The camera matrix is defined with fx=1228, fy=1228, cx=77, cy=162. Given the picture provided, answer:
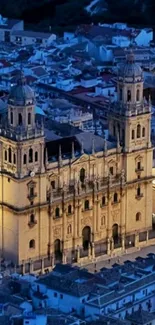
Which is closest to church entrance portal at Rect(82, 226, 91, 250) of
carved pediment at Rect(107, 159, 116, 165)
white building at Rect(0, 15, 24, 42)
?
carved pediment at Rect(107, 159, 116, 165)

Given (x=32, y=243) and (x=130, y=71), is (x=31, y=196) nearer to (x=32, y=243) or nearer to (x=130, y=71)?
(x=32, y=243)

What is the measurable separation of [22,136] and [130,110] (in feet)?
30.5

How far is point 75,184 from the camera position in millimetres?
82312

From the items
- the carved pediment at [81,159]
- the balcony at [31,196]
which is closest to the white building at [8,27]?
the carved pediment at [81,159]

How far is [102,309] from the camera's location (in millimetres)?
67312

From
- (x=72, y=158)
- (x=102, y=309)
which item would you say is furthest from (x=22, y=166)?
(x=102, y=309)

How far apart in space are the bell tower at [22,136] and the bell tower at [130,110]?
24.4 feet

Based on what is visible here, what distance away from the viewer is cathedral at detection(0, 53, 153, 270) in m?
79.6

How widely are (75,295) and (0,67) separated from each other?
63.6 metres

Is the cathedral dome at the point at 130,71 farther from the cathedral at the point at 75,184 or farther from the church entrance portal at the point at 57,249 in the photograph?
the church entrance portal at the point at 57,249

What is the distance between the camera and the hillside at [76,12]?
169m

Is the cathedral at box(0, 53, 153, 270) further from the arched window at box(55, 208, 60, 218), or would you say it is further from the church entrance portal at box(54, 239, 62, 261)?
the arched window at box(55, 208, 60, 218)

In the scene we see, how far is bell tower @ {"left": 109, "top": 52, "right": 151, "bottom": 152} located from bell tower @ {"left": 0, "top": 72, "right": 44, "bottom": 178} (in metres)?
7.43

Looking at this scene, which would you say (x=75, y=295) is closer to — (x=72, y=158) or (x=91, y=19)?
(x=72, y=158)
